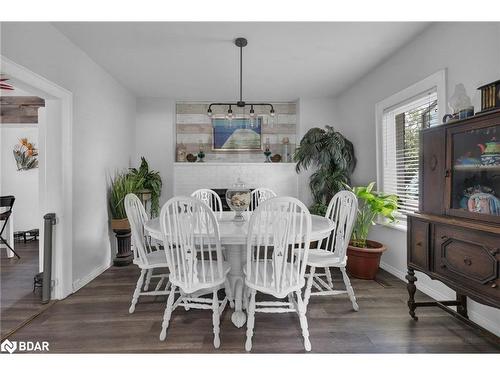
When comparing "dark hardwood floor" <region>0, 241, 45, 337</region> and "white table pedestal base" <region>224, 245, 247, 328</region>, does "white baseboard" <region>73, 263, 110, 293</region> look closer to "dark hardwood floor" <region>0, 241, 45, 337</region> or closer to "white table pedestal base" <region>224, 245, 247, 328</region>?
"dark hardwood floor" <region>0, 241, 45, 337</region>

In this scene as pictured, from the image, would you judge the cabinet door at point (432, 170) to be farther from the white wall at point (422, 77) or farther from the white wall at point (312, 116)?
the white wall at point (312, 116)

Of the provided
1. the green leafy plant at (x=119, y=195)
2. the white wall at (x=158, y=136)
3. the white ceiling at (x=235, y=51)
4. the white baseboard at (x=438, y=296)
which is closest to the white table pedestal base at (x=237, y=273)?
the white baseboard at (x=438, y=296)

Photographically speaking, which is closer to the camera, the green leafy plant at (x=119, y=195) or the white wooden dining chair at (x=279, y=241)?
the white wooden dining chair at (x=279, y=241)

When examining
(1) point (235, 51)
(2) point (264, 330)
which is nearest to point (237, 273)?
(2) point (264, 330)

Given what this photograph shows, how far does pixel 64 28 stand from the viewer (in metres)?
2.35

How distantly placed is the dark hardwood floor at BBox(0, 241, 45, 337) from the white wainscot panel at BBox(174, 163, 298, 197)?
220 cm

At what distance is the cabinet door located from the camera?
5.90 feet

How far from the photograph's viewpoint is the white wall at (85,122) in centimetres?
208

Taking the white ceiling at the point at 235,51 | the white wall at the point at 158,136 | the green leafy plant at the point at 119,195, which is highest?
the white ceiling at the point at 235,51

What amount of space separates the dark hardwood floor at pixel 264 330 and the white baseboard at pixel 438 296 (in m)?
0.10

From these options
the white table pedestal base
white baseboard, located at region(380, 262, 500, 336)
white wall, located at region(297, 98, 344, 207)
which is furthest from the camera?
white wall, located at region(297, 98, 344, 207)

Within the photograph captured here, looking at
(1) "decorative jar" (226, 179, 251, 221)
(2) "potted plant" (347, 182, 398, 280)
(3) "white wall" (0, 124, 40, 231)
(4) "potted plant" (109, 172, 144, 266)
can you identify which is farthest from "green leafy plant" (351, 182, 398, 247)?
(3) "white wall" (0, 124, 40, 231)
